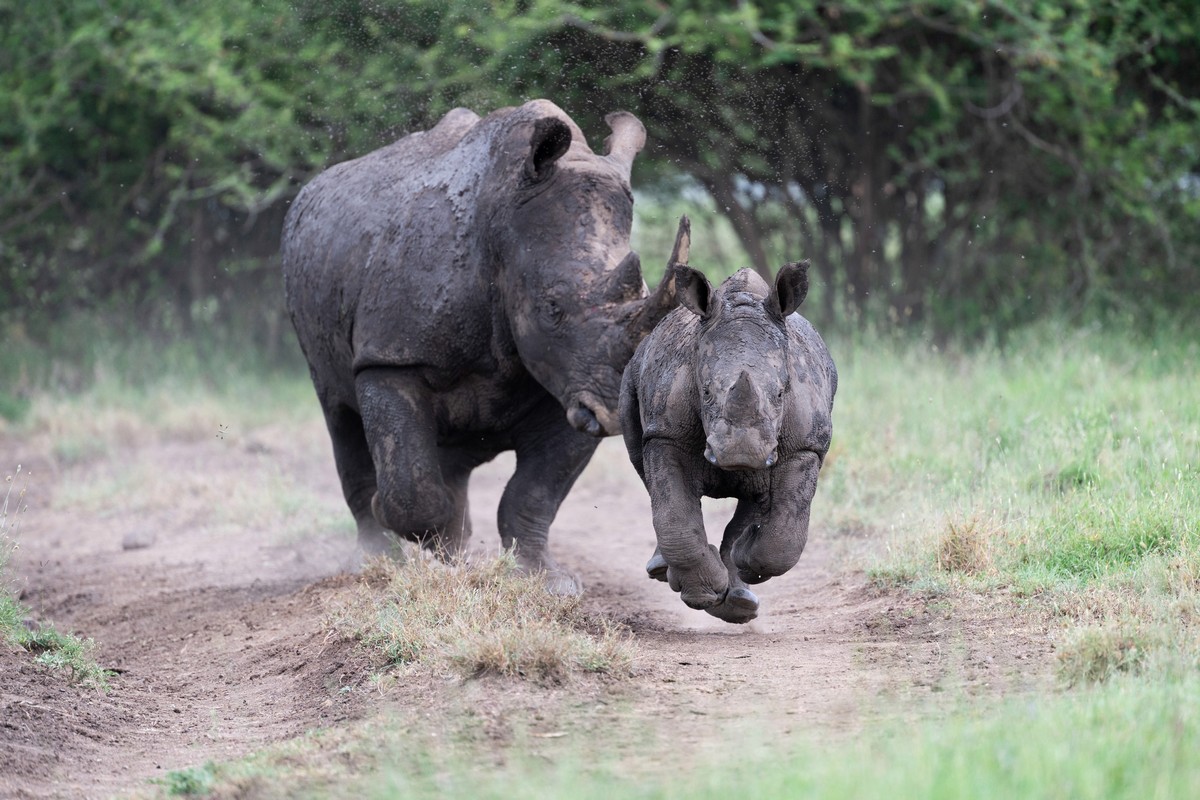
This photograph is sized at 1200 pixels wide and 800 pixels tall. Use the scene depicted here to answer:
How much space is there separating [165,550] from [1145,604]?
5908 mm

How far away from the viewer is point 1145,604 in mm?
4898

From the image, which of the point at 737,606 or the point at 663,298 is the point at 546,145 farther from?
the point at 737,606

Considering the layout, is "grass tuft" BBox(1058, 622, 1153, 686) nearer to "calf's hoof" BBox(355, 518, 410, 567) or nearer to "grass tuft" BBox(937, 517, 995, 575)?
"grass tuft" BBox(937, 517, 995, 575)

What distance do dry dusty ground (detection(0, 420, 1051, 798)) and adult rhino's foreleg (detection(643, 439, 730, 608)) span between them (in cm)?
25

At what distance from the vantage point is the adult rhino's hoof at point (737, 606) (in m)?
5.16

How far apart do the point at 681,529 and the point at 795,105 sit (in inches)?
335

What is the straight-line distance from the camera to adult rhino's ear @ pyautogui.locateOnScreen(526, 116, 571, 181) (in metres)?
6.06

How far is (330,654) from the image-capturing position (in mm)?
5543

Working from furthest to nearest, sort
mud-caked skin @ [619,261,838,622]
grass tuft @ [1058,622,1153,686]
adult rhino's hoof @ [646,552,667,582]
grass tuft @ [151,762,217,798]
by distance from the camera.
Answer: adult rhino's hoof @ [646,552,667,582]
mud-caked skin @ [619,261,838,622]
grass tuft @ [1058,622,1153,686]
grass tuft @ [151,762,217,798]

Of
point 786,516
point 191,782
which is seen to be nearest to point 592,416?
point 786,516

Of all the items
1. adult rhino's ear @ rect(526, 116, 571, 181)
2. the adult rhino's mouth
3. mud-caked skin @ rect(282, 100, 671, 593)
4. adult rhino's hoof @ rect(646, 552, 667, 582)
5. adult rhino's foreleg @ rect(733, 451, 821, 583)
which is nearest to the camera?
adult rhino's foreleg @ rect(733, 451, 821, 583)

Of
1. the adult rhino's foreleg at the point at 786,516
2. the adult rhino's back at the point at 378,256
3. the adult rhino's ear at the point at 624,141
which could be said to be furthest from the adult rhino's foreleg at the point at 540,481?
the adult rhino's foreleg at the point at 786,516

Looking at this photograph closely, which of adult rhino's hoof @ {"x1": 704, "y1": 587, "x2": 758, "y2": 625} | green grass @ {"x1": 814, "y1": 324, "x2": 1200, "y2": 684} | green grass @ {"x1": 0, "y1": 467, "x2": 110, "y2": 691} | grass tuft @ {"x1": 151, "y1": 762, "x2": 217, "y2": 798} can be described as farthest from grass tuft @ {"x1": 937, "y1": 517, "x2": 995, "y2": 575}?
green grass @ {"x1": 0, "y1": 467, "x2": 110, "y2": 691}

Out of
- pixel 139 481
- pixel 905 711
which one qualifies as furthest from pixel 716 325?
pixel 139 481
